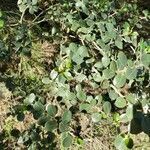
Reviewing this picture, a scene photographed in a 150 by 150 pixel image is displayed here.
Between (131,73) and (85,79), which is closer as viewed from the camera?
(131,73)

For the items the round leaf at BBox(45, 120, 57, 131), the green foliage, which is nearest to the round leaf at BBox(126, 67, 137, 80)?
the green foliage

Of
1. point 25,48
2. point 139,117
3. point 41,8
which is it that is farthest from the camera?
point 41,8

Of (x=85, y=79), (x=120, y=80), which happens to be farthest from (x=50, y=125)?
(x=85, y=79)

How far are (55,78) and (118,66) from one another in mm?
225

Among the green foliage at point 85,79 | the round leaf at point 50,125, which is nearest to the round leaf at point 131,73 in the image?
the green foliage at point 85,79

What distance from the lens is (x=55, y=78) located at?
135cm

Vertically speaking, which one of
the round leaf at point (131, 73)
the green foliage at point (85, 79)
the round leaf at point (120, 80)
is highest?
the round leaf at point (131, 73)

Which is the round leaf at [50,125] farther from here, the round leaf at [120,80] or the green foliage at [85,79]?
the round leaf at [120,80]

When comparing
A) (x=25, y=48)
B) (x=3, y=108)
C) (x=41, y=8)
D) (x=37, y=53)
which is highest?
(x=25, y=48)

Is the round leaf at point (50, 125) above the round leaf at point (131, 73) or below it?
below

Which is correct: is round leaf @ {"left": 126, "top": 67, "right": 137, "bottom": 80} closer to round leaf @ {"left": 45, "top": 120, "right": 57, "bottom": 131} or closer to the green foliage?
the green foliage

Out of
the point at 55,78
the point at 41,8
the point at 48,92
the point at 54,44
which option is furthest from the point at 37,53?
the point at 55,78

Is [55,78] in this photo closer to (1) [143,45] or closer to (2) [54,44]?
(1) [143,45]

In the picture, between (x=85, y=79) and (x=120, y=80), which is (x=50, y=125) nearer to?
(x=120, y=80)
